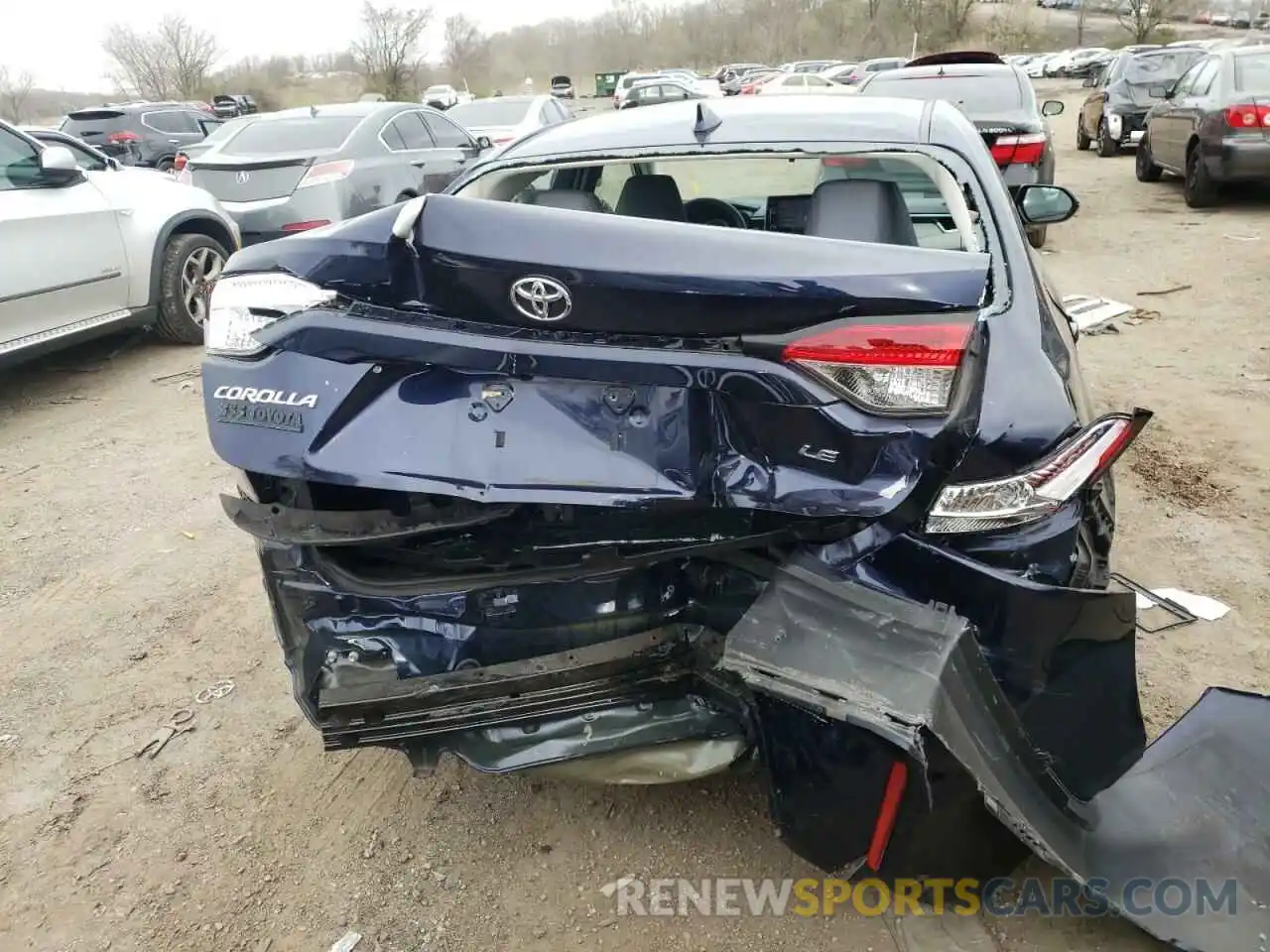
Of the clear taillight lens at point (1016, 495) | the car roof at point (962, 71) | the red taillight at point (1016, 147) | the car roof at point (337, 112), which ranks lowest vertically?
the clear taillight lens at point (1016, 495)

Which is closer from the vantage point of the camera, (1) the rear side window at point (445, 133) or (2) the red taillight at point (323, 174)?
(2) the red taillight at point (323, 174)

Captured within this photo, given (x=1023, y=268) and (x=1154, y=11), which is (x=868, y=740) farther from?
(x=1154, y=11)

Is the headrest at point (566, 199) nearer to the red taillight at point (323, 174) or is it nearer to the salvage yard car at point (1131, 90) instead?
the red taillight at point (323, 174)

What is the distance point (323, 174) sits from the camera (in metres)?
7.38

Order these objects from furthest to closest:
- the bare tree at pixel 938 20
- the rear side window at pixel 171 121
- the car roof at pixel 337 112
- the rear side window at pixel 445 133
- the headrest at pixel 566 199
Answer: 1. the bare tree at pixel 938 20
2. the rear side window at pixel 171 121
3. the rear side window at pixel 445 133
4. the car roof at pixel 337 112
5. the headrest at pixel 566 199

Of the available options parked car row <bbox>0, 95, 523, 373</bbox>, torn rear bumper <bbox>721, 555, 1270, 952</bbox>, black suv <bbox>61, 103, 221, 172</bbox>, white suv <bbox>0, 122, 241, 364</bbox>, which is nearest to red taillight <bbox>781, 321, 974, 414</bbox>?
torn rear bumper <bbox>721, 555, 1270, 952</bbox>

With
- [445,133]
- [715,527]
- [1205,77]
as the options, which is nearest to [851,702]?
[715,527]

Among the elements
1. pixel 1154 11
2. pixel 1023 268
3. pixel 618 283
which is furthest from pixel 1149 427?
pixel 1154 11

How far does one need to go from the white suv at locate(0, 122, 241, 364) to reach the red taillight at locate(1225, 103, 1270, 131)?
363 inches

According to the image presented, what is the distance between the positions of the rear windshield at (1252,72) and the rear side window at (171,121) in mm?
17233

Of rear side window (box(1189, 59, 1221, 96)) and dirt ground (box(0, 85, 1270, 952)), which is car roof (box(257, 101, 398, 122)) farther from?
rear side window (box(1189, 59, 1221, 96))

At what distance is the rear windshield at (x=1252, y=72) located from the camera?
9.02 metres

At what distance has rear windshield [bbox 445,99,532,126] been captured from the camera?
40.7ft

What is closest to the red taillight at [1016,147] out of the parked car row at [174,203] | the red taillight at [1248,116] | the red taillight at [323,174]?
the red taillight at [1248,116]
